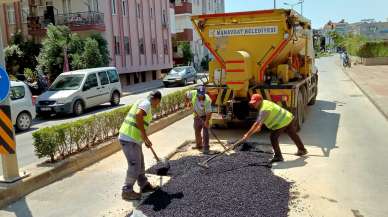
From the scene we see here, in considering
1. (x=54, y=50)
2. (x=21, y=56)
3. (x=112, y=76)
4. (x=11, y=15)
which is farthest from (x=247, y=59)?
(x=11, y=15)

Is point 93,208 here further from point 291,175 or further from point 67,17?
point 67,17

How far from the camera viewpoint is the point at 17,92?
13141mm

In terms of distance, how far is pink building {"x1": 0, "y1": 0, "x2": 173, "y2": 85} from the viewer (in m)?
29.3

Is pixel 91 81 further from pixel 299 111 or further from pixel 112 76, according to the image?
pixel 299 111

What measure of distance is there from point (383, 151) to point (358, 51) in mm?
41568

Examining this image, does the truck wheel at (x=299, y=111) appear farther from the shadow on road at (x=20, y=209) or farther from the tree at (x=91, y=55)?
the tree at (x=91, y=55)

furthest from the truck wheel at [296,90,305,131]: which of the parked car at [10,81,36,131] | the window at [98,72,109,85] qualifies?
the window at [98,72,109,85]

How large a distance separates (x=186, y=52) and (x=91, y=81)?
99.5 feet

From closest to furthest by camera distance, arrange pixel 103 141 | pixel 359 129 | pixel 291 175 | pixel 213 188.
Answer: pixel 213 188 → pixel 291 175 → pixel 103 141 → pixel 359 129

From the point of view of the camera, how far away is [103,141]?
30.4 ft

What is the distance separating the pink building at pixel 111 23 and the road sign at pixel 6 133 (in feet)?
74.4

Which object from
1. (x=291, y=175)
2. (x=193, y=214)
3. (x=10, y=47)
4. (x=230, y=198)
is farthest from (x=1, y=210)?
(x=10, y=47)

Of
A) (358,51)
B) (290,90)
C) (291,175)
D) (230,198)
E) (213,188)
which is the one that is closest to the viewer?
(230,198)

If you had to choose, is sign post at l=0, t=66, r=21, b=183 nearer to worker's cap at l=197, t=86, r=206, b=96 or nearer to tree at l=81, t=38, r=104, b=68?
worker's cap at l=197, t=86, r=206, b=96
